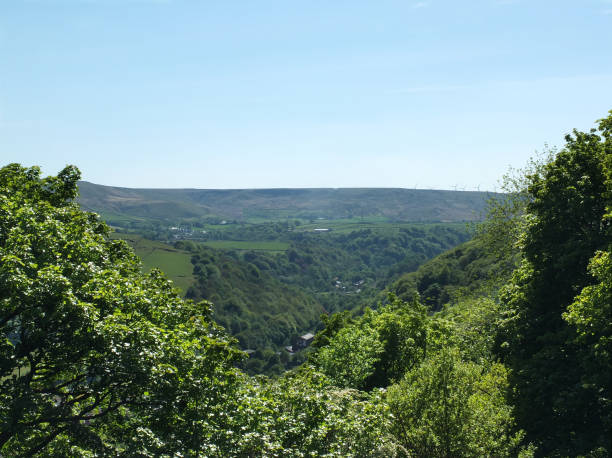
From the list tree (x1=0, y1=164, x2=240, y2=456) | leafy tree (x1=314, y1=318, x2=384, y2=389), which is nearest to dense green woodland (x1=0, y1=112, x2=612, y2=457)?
tree (x1=0, y1=164, x2=240, y2=456)

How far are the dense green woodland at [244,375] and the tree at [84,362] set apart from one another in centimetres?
6

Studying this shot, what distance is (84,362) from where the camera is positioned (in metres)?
16.5

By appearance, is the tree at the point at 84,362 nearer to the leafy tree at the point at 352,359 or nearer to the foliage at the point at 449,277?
the leafy tree at the point at 352,359

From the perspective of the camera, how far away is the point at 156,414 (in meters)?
16.5

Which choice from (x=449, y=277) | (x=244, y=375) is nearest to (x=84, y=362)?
(x=244, y=375)

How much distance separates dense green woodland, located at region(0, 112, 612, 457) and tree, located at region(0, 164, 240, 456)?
0.06 metres

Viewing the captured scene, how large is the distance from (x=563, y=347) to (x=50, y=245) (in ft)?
73.1

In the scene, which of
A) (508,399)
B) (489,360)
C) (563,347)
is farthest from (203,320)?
(489,360)

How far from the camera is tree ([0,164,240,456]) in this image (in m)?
15.0

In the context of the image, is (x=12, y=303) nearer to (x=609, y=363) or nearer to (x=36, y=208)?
(x=36, y=208)

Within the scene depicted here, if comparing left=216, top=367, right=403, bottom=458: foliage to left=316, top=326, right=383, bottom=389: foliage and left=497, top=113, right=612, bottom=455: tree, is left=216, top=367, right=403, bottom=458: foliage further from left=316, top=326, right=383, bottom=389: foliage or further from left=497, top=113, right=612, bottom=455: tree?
left=316, top=326, right=383, bottom=389: foliage

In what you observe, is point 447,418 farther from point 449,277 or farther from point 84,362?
point 449,277

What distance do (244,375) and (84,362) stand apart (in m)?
8.03

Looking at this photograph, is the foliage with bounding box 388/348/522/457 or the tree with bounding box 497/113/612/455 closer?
the tree with bounding box 497/113/612/455
